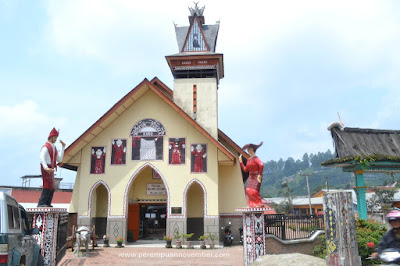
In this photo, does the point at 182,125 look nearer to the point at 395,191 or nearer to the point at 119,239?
the point at 119,239

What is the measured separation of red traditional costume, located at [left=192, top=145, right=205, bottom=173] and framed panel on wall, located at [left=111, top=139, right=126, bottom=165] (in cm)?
372

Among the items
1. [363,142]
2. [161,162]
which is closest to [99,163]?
[161,162]

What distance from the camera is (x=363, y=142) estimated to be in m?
16.9

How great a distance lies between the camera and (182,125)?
18.4 meters

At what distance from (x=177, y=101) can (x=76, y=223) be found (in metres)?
8.51

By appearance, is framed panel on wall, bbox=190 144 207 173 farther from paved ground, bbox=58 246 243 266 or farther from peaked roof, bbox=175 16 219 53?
peaked roof, bbox=175 16 219 53

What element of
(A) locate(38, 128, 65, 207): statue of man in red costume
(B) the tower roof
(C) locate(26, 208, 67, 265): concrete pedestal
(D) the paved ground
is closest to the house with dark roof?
(D) the paved ground

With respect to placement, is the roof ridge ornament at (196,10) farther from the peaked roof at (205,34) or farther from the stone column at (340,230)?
the stone column at (340,230)

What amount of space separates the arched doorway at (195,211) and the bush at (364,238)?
292 inches

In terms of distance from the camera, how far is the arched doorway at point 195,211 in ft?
62.6

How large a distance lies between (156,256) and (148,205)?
262 inches

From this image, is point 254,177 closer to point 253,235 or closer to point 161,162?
point 253,235

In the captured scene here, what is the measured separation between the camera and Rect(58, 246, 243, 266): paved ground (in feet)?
40.5

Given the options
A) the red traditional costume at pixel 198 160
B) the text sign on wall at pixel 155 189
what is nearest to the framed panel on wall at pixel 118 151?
the text sign on wall at pixel 155 189
